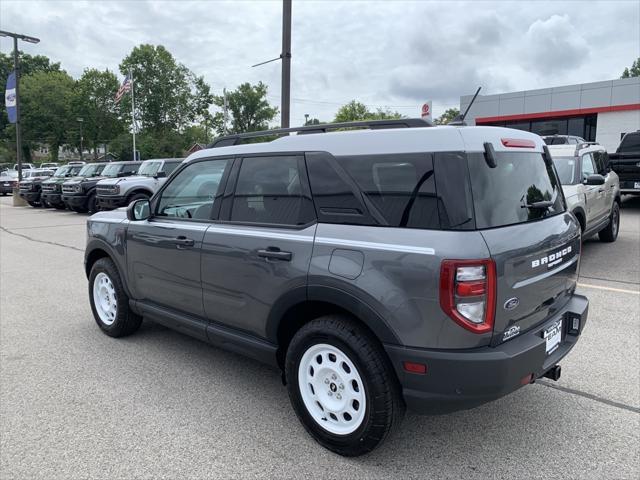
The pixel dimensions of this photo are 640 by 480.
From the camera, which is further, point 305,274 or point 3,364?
point 3,364

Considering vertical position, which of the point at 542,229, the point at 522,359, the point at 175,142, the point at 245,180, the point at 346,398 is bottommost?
the point at 346,398

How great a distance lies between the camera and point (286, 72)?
30.3ft

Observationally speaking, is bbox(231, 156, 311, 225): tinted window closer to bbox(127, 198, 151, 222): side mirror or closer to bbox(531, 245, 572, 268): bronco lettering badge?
bbox(127, 198, 151, 222): side mirror

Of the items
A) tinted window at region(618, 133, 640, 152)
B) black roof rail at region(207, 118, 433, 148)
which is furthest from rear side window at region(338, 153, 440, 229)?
tinted window at region(618, 133, 640, 152)

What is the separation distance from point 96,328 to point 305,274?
3222mm

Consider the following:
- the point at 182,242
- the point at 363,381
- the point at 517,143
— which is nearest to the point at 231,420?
the point at 363,381

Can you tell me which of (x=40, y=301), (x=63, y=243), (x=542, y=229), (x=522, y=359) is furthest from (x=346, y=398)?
(x=63, y=243)

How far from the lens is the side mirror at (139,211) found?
406 centimetres

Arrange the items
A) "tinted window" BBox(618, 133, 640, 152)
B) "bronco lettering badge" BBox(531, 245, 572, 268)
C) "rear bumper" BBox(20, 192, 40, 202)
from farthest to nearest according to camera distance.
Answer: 1. "rear bumper" BBox(20, 192, 40, 202)
2. "tinted window" BBox(618, 133, 640, 152)
3. "bronco lettering badge" BBox(531, 245, 572, 268)

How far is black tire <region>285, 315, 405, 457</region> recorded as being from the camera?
247 cm

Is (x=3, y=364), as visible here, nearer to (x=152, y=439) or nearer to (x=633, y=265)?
(x=152, y=439)

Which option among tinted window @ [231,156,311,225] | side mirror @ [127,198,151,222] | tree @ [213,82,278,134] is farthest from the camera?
tree @ [213,82,278,134]

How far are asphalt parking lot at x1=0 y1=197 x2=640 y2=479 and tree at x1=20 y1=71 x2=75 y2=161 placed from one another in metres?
68.6

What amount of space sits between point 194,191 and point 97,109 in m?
71.1
